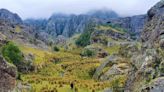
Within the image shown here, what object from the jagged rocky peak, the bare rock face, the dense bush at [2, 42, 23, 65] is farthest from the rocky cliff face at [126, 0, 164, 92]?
the dense bush at [2, 42, 23, 65]

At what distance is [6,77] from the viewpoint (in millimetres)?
45625

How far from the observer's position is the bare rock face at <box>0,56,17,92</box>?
44688 millimetres

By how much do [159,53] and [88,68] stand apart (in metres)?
79.2

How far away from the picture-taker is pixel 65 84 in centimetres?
8144

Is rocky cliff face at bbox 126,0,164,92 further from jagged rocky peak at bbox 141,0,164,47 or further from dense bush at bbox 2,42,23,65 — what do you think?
dense bush at bbox 2,42,23,65

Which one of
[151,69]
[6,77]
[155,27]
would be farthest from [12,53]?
[151,69]

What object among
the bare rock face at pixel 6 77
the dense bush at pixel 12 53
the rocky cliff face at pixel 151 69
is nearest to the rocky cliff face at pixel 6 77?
the bare rock face at pixel 6 77

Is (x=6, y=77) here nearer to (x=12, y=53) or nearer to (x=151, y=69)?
(x=151, y=69)

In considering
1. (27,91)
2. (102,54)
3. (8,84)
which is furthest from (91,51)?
(8,84)

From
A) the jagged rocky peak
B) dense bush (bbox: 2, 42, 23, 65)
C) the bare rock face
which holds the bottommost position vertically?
dense bush (bbox: 2, 42, 23, 65)

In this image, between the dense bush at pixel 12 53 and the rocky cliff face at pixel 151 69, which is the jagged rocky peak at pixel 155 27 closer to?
the rocky cliff face at pixel 151 69

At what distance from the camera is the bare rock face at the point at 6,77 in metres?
44.7

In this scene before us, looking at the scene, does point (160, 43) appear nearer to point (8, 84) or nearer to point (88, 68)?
point (8, 84)

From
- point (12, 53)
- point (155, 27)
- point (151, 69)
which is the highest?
point (155, 27)
